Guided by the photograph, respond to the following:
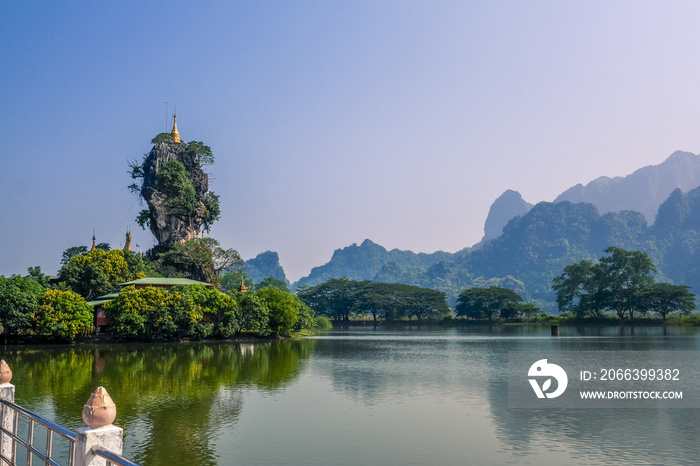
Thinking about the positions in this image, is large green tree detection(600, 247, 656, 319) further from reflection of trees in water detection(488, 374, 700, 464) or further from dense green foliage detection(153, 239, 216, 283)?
reflection of trees in water detection(488, 374, 700, 464)

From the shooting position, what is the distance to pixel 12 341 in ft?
156

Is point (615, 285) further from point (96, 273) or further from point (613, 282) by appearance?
point (96, 273)

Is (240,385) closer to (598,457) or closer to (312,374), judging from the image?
(312,374)

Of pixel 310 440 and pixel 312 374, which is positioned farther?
pixel 312 374

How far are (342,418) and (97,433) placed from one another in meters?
15.3

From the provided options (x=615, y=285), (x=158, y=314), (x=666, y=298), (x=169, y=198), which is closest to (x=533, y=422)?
(x=158, y=314)

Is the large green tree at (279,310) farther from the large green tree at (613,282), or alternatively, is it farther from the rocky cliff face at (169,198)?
the large green tree at (613,282)

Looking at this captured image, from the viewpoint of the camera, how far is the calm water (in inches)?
577

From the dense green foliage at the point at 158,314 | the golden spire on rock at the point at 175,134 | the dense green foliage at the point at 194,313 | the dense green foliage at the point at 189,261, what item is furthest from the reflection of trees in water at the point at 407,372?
the golden spire on rock at the point at 175,134

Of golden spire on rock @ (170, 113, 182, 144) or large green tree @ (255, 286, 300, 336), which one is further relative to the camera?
golden spire on rock @ (170, 113, 182, 144)

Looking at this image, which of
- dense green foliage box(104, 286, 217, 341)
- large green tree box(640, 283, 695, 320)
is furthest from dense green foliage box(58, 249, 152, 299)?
large green tree box(640, 283, 695, 320)

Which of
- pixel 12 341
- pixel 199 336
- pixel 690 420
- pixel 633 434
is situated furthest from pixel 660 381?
pixel 12 341

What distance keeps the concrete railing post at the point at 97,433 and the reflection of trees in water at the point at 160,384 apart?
944cm

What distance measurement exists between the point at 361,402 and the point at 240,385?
687cm
